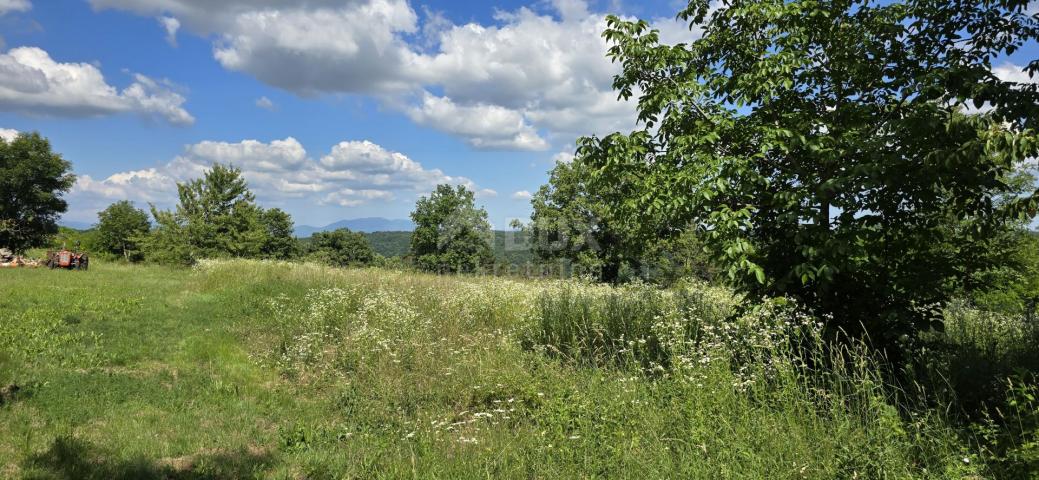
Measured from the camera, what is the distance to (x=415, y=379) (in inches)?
277

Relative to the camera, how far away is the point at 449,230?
68375 millimetres

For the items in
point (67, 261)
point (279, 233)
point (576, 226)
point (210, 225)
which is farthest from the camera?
point (279, 233)

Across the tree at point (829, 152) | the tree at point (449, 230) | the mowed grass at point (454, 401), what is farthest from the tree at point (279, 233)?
the tree at point (829, 152)

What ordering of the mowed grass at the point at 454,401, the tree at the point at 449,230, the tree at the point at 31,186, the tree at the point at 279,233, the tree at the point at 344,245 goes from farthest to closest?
the tree at the point at 344,245, the tree at the point at 279,233, the tree at the point at 449,230, the tree at the point at 31,186, the mowed grass at the point at 454,401

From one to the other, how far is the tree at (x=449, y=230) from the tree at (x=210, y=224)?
2060cm

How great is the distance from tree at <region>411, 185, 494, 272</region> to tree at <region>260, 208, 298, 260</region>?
96.1 ft

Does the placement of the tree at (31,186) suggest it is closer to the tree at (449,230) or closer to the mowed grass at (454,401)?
the tree at (449,230)

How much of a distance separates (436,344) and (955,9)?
8211 mm

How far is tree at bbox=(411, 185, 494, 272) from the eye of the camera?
67938 mm

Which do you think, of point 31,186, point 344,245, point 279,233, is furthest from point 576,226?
point 344,245

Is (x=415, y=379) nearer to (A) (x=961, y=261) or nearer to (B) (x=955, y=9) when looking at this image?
(A) (x=961, y=261)

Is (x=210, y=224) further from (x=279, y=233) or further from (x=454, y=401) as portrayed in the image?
(x=454, y=401)

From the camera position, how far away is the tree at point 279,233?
83750mm

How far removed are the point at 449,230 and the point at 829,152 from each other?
64.4 m
